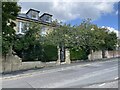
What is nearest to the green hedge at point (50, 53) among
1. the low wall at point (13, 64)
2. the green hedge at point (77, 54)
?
the low wall at point (13, 64)

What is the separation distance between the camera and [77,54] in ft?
125

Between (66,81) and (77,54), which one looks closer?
(66,81)

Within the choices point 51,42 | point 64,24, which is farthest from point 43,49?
point 64,24

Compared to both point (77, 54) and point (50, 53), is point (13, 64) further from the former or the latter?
point (77, 54)

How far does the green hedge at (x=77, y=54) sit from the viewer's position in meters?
36.5

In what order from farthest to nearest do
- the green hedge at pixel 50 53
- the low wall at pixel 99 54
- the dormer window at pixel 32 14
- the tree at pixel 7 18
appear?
the dormer window at pixel 32 14, the low wall at pixel 99 54, the green hedge at pixel 50 53, the tree at pixel 7 18

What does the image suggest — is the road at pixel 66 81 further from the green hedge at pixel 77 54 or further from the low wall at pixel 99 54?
the low wall at pixel 99 54

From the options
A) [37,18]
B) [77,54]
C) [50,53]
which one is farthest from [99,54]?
[50,53]

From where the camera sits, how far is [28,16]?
1802 inches

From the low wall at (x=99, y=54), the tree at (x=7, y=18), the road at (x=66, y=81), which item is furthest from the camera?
the low wall at (x=99, y=54)

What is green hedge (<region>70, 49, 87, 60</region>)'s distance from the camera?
120 feet

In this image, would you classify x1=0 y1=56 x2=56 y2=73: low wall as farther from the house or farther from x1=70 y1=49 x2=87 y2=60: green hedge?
the house

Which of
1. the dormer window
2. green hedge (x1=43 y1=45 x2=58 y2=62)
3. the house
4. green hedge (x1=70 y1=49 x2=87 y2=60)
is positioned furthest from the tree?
the dormer window

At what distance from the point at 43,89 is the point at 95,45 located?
31790 mm
